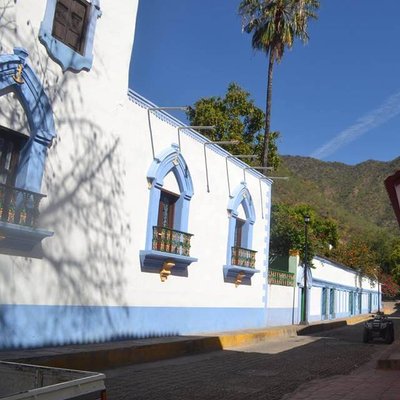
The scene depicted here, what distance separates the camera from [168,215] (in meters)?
14.4

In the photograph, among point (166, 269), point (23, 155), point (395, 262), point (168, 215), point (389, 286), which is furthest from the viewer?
point (395, 262)

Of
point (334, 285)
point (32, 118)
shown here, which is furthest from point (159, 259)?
point (334, 285)

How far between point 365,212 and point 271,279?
7979cm

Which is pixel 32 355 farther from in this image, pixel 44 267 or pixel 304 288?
pixel 304 288

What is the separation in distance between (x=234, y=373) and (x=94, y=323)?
3085mm

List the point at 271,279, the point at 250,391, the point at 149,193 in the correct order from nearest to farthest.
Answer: the point at 250,391 < the point at 149,193 < the point at 271,279

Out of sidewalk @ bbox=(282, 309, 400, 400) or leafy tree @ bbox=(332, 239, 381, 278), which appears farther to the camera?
leafy tree @ bbox=(332, 239, 381, 278)

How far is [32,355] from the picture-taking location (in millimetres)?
8312

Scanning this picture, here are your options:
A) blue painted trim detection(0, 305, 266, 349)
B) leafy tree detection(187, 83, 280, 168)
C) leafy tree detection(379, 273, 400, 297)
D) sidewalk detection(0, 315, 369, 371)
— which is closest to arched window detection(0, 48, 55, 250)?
blue painted trim detection(0, 305, 266, 349)

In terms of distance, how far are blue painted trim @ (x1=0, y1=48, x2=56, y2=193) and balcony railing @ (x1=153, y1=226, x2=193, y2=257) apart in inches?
163

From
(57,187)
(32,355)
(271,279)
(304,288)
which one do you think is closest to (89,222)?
(57,187)

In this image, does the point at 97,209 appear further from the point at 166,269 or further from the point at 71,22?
the point at 71,22

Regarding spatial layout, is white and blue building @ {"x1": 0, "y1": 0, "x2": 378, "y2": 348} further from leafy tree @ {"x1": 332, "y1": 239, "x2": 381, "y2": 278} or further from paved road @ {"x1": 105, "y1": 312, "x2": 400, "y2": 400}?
leafy tree @ {"x1": 332, "y1": 239, "x2": 381, "y2": 278}

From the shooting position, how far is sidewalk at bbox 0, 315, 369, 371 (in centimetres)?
847
